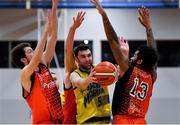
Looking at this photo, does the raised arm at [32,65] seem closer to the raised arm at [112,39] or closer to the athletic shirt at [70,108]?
the athletic shirt at [70,108]

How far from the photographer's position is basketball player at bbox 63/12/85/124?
440cm

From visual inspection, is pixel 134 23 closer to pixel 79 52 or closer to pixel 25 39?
pixel 25 39

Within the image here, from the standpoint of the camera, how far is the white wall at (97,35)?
436 inches

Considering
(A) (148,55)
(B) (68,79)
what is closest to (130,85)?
(A) (148,55)

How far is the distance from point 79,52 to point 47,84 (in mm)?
500

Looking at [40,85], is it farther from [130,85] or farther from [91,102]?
[130,85]

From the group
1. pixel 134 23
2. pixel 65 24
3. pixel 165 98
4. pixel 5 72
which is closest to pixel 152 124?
pixel 165 98

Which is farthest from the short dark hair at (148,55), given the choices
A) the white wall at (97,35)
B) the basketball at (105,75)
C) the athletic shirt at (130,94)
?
the white wall at (97,35)

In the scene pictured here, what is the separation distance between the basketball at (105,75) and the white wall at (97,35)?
22.9 ft

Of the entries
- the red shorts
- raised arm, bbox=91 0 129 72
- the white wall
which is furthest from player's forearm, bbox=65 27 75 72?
the white wall

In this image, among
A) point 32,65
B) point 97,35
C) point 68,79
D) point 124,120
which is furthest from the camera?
point 97,35

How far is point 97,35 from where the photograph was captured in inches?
444

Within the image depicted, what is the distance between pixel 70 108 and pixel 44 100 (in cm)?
35

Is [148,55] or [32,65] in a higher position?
[148,55]
